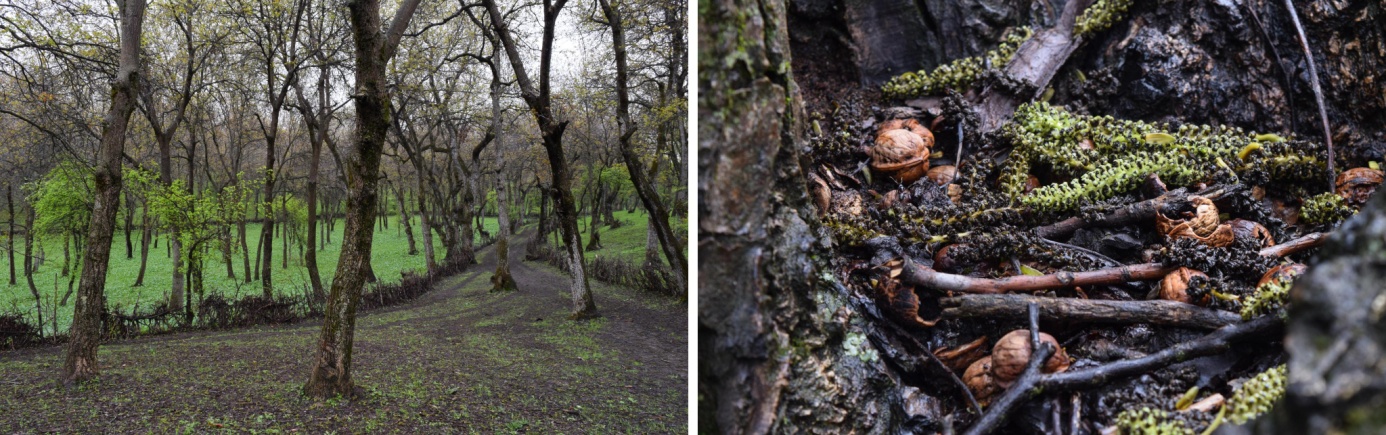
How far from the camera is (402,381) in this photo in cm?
678

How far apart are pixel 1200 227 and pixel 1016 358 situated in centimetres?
41

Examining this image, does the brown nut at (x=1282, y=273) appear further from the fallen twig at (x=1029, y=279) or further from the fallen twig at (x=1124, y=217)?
the fallen twig at (x=1124, y=217)

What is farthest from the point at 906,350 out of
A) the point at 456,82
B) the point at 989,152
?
the point at 456,82

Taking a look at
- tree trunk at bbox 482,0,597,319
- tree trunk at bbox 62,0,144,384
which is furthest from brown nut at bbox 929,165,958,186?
tree trunk at bbox 62,0,144,384

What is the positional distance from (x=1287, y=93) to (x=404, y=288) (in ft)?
49.2

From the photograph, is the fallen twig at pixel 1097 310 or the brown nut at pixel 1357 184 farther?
the brown nut at pixel 1357 184

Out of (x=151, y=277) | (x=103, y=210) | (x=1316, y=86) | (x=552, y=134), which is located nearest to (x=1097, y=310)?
(x=1316, y=86)

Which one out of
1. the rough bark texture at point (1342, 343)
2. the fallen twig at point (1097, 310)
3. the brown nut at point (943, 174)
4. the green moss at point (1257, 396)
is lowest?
the green moss at point (1257, 396)

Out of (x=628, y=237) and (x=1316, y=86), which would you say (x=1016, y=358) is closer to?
(x=1316, y=86)

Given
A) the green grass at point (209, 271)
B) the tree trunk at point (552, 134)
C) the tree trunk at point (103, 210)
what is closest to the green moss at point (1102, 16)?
the tree trunk at point (552, 134)

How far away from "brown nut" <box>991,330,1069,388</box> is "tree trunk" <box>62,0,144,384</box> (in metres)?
8.12

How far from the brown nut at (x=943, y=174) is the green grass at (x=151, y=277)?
38.6 ft

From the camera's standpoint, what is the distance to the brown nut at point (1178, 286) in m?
0.80

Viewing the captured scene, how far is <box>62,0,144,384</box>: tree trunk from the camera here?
20.4 feet
